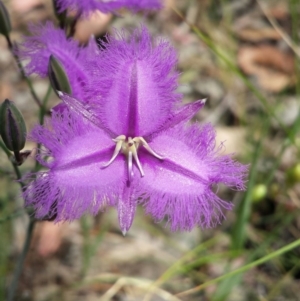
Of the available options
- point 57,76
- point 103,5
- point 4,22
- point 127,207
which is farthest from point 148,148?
Result: point 4,22

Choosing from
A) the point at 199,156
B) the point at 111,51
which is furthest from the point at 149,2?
the point at 199,156

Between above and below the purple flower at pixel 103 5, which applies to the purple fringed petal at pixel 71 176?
below

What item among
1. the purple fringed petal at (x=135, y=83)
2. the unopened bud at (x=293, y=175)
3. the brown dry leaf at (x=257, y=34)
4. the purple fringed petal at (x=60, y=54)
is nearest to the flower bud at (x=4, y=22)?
the purple fringed petal at (x=60, y=54)

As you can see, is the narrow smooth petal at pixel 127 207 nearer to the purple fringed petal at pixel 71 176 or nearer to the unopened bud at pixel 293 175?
the purple fringed petal at pixel 71 176

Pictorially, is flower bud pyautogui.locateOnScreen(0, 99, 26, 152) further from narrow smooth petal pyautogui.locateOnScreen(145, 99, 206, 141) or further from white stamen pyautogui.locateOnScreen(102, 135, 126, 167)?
narrow smooth petal pyautogui.locateOnScreen(145, 99, 206, 141)

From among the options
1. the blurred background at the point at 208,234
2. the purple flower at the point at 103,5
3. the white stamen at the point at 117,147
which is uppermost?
the purple flower at the point at 103,5

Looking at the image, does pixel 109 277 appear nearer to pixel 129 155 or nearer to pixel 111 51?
pixel 129 155

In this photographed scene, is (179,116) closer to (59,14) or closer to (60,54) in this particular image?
(60,54)

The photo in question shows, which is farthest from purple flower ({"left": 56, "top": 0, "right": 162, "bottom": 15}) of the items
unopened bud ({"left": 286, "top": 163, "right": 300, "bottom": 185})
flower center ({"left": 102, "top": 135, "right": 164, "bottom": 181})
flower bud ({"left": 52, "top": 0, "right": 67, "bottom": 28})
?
unopened bud ({"left": 286, "top": 163, "right": 300, "bottom": 185})
